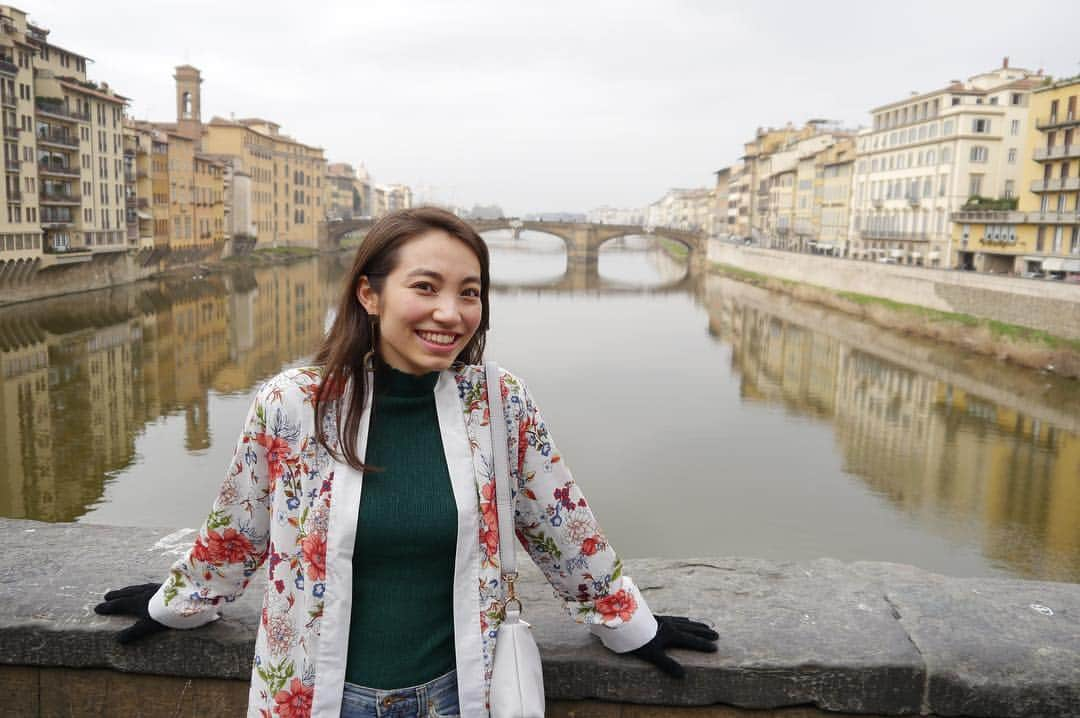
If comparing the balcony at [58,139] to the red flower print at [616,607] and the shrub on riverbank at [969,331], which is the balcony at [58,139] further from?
the red flower print at [616,607]

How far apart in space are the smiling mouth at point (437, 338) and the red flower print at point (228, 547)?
455mm

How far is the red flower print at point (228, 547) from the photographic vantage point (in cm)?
153

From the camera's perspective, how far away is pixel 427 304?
1474 mm

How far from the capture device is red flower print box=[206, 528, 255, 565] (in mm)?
1532

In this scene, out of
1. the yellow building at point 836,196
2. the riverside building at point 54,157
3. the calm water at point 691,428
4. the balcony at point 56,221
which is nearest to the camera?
the calm water at point 691,428

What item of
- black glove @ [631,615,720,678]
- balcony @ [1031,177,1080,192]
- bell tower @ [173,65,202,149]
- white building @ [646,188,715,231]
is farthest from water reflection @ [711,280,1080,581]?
white building @ [646,188,715,231]

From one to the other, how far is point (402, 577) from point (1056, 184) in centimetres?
3040

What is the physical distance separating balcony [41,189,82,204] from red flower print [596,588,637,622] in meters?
30.4

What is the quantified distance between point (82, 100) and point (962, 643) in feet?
110

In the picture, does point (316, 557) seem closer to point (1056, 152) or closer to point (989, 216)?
point (1056, 152)

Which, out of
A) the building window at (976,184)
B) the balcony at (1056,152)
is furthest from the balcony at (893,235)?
the balcony at (1056,152)

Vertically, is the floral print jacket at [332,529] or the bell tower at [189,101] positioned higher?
the bell tower at [189,101]

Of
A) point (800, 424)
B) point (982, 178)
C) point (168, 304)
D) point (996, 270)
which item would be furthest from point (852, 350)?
point (168, 304)

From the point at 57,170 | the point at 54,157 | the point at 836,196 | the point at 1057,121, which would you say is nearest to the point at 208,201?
the point at 54,157
